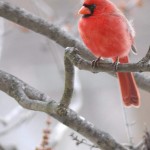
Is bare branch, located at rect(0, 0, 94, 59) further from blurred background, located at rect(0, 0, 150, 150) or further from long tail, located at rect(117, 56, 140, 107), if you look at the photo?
blurred background, located at rect(0, 0, 150, 150)

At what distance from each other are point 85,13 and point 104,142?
0.57 meters

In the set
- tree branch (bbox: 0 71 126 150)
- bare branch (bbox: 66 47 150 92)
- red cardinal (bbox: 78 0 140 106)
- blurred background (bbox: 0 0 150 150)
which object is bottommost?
blurred background (bbox: 0 0 150 150)

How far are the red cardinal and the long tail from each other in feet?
0.60

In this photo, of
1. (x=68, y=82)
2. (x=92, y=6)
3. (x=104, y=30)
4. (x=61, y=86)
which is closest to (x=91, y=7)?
(x=92, y=6)

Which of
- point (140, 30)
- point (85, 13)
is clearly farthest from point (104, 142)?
point (140, 30)

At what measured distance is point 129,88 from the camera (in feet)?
9.23

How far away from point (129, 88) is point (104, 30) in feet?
1.53

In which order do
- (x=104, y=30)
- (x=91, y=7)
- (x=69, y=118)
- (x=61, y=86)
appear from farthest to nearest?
(x=61, y=86), (x=91, y=7), (x=104, y=30), (x=69, y=118)

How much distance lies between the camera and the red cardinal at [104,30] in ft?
8.03

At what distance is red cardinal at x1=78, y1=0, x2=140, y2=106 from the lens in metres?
2.45

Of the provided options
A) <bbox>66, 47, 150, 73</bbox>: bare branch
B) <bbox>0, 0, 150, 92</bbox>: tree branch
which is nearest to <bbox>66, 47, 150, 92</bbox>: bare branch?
<bbox>66, 47, 150, 73</bbox>: bare branch

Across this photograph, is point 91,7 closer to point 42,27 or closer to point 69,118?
point 42,27

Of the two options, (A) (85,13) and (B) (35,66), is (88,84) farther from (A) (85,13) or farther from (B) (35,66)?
(A) (85,13)

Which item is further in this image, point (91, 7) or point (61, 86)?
point (61, 86)
